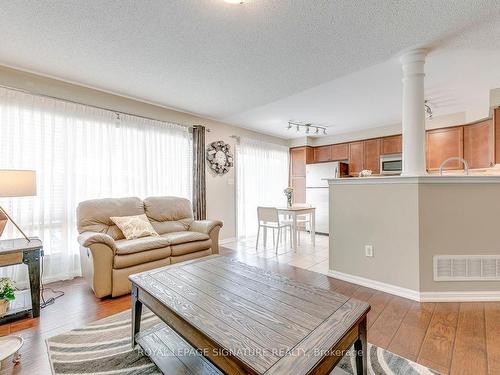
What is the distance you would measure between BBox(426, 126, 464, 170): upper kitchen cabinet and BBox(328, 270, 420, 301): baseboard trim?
3.03 meters

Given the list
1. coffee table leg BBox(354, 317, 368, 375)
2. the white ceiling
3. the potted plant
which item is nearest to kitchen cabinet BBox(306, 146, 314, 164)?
the white ceiling

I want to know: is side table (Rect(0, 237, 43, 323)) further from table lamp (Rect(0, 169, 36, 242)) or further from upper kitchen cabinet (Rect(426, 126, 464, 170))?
upper kitchen cabinet (Rect(426, 126, 464, 170))

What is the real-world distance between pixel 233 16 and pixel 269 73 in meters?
0.98

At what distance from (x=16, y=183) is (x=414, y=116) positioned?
12.2 feet

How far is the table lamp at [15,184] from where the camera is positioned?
6.66ft

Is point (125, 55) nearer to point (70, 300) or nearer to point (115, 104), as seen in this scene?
point (115, 104)

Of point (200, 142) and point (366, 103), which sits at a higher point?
point (366, 103)

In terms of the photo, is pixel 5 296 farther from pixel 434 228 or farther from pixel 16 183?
pixel 434 228

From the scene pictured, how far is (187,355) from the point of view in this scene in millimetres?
1479

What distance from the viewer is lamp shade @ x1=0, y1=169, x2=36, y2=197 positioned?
2.03 metres

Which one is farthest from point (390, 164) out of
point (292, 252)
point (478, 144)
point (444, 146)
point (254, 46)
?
point (254, 46)

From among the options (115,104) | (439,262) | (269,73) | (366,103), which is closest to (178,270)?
(269,73)

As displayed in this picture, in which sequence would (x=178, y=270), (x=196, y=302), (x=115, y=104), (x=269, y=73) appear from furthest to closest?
(x=115, y=104) → (x=269, y=73) → (x=178, y=270) → (x=196, y=302)

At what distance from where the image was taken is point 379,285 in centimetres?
266
